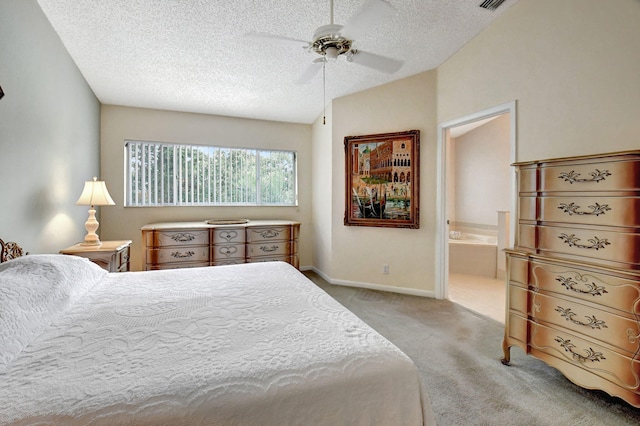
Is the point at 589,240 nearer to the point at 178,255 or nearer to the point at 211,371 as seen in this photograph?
the point at 211,371

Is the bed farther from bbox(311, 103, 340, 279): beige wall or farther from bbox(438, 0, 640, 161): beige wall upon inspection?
bbox(311, 103, 340, 279): beige wall

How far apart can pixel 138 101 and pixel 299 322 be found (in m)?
4.09

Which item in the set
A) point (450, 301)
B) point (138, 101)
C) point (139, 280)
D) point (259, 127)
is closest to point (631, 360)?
point (450, 301)

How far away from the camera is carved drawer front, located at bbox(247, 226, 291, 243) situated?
430 centimetres

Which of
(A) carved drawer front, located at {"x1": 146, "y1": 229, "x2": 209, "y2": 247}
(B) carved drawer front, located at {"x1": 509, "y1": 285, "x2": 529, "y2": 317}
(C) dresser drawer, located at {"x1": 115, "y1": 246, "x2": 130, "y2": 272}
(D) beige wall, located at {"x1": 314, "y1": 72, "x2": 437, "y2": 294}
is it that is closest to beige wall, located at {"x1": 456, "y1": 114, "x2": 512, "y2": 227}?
(D) beige wall, located at {"x1": 314, "y1": 72, "x2": 437, "y2": 294}

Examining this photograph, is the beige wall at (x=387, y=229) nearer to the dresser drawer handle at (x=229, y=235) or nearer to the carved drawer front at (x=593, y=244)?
the dresser drawer handle at (x=229, y=235)

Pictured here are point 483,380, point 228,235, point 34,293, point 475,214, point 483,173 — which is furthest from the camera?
point 475,214

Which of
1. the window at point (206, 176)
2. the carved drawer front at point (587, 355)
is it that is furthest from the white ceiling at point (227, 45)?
the carved drawer front at point (587, 355)

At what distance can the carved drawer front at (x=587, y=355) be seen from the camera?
1620 mm

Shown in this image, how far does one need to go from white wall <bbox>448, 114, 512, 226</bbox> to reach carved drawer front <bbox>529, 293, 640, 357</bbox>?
3.74 m

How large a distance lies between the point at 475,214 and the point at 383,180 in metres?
3.01

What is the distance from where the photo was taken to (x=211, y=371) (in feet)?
3.08

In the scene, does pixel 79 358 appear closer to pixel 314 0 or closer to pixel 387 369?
pixel 387 369

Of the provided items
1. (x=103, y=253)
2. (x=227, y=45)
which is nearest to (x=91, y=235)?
(x=103, y=253)
